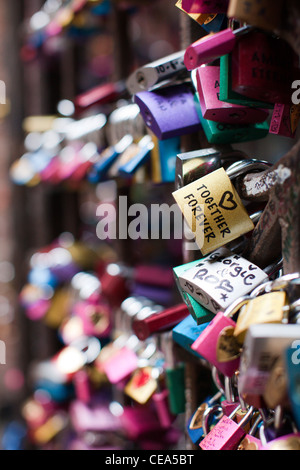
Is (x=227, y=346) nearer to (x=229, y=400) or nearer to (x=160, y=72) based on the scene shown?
(x=229, y=400)

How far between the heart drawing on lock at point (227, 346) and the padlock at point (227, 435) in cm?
8


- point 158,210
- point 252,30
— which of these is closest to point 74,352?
point 158,210

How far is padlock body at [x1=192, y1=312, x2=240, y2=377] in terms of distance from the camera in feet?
1.26

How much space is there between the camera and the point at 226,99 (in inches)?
16.5

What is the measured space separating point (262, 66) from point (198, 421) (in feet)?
1.22

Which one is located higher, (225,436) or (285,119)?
(285,119)

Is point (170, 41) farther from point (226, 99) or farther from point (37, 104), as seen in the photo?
point (226, 99)

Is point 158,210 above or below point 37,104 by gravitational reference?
below

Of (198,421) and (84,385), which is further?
(84,385)

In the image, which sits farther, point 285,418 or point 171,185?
point 171,185

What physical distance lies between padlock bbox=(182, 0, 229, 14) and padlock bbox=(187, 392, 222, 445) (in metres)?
0.38

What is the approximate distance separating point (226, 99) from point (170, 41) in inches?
55.3

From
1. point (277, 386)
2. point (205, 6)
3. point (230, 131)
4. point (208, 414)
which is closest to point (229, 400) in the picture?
point (208, 414)

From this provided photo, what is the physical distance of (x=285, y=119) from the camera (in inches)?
17.1
